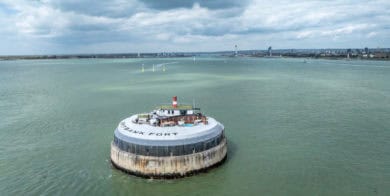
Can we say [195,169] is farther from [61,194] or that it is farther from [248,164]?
[61,194]

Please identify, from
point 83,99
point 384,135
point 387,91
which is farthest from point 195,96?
point 387,91

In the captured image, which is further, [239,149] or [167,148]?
[239,149]

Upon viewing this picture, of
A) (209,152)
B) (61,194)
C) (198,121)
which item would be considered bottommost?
(61,194)

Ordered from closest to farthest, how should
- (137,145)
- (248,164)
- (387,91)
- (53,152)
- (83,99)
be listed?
(137,145) → (248,164) → (53,152) → (83,99) → (387,91)

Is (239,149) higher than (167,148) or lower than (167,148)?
lower

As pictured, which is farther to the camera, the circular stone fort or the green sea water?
the circular stone fort

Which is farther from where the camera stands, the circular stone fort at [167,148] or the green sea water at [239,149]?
the circular stone fort at [167,148]

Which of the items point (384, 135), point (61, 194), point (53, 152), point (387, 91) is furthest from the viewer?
point (387, 91)

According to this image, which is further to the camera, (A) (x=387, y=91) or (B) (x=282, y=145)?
(A) (x=387, y=91)
